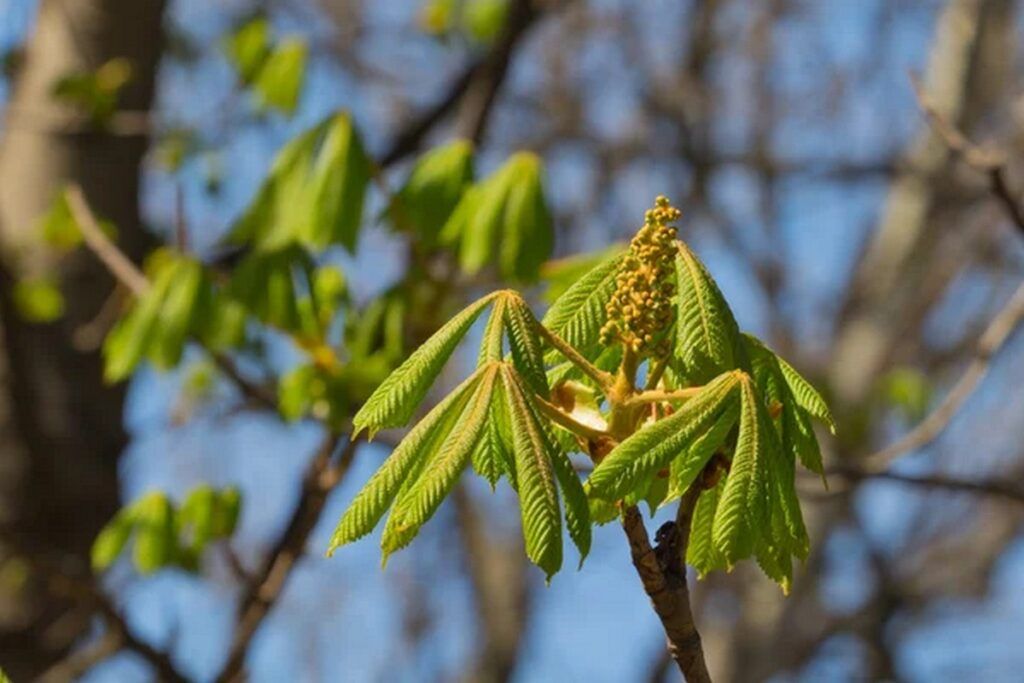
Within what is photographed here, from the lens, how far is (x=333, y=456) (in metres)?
1.99

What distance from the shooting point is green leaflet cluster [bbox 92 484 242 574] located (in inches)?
85.9

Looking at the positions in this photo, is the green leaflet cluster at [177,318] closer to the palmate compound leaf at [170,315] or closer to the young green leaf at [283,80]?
the palmate compound leaf at [170,315]

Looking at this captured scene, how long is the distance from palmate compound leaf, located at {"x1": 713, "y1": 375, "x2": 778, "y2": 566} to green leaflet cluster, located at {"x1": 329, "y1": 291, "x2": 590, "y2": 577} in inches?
3.0

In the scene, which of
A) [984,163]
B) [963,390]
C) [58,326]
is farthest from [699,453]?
[58,326]

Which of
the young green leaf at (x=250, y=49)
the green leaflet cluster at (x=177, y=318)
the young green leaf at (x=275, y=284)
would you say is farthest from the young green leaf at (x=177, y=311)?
the young green leaf at (x=250, y=49)

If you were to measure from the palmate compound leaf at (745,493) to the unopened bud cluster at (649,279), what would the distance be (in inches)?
2.5

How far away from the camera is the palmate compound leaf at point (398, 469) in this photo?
0.80 meters

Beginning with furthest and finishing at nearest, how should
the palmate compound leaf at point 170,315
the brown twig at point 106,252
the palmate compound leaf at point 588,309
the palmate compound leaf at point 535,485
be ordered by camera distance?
1. the brown twig at point 106,252
2. the palmate compound leaf at point 170,315
3. the palmate compound leaf at point 588,309
4. the palmate compound leaf at point 535,485

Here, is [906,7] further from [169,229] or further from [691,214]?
[169,229]

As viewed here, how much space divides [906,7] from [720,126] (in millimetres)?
914

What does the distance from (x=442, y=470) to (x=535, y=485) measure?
0.18ft

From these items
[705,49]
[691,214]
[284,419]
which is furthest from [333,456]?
[705,49]

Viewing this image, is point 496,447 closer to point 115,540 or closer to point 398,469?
point 398,469

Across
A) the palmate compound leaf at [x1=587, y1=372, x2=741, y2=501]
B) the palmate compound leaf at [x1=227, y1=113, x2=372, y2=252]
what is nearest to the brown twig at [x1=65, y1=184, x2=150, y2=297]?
the palmate compound leaf at [x1=227, y1=113, x2=372, y2=252]
